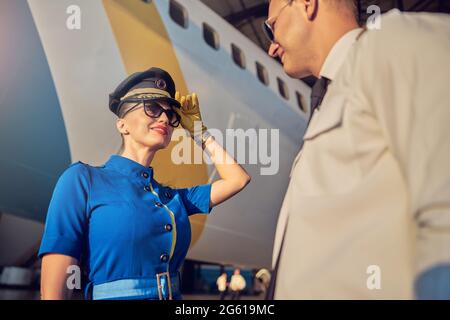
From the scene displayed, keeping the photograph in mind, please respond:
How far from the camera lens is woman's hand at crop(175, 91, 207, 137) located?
65.7 inches

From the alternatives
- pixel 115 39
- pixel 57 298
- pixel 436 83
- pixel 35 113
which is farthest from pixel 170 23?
pixel 436 83

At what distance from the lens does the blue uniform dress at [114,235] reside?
4.06ft

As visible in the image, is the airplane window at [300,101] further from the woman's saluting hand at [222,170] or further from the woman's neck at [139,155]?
the woman's neck at [139,155]

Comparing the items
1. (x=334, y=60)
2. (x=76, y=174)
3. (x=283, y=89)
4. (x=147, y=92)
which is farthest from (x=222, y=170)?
(x=283, y=89)

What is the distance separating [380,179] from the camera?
2.41 ft

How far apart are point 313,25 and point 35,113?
189cm

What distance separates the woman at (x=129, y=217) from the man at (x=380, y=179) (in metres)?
0.61

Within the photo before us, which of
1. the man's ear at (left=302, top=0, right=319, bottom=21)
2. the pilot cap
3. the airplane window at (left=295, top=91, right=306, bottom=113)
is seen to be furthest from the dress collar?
the airplane window at (left=295, top=91, right=306, bottom=113)

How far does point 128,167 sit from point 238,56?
305 cm

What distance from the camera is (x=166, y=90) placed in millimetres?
1678

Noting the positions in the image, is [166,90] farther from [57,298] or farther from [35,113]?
[35,113]

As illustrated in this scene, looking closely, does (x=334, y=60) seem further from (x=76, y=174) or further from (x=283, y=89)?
(x=283, y=89)

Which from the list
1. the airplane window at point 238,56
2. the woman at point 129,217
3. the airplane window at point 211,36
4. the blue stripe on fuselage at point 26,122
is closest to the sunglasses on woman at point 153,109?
the woman at point 129,217

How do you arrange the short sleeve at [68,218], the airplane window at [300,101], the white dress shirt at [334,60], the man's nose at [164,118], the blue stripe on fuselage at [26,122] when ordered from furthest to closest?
the airplane window at [300,101], the blue stripe on fuselage at [26,122], the man's nose at [164,118], the short sleeve at [68,218], the white dress shirt at [334,60]
